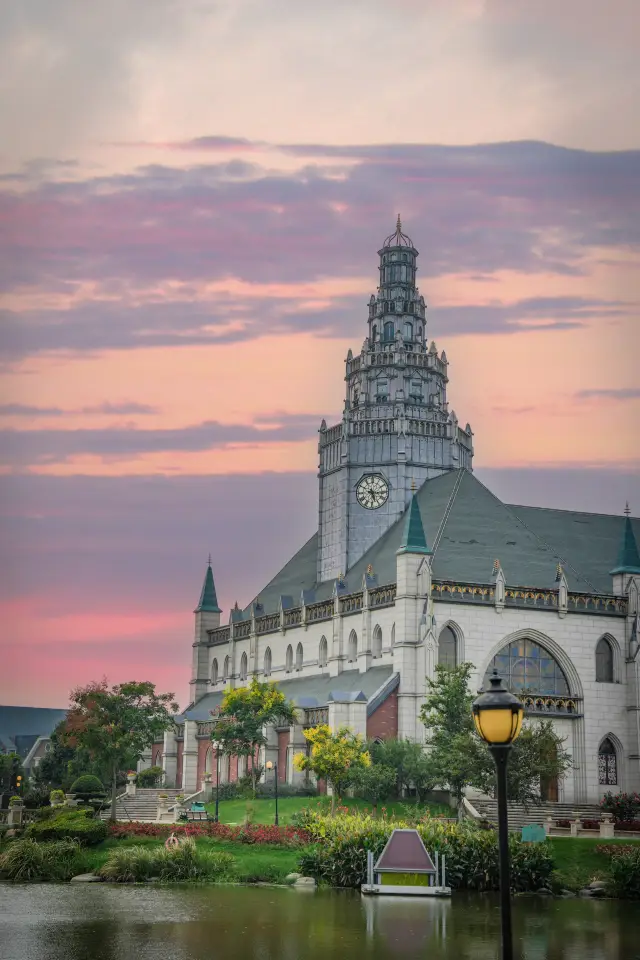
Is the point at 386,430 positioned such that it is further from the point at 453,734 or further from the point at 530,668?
the point at 453,734

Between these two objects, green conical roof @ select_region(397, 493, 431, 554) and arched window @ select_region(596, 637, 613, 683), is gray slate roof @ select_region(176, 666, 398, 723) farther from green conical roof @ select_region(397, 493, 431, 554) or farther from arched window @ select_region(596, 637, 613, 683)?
arched window @ select_region(596, 637, 613, 683)

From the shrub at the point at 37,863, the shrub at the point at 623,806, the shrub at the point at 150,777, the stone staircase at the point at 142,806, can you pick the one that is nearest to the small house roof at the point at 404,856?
the shrub at the point at 37,863

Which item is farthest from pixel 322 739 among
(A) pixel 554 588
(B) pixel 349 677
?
(A) pixel 554 588

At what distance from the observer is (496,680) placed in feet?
58.1

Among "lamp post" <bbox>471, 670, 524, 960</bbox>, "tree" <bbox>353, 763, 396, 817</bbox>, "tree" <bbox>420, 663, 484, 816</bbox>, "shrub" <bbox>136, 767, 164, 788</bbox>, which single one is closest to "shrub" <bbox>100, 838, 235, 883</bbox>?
"tree" <bbox>420, 663, 484, 816</bbox>

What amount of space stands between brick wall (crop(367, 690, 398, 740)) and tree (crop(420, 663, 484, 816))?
1921 mm

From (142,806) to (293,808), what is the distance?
13685 millimetres

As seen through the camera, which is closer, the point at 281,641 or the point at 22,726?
the point at 281,641

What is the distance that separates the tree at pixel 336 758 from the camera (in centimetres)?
6075

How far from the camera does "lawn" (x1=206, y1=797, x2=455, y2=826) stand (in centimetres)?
5997

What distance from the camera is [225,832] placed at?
49188 mm

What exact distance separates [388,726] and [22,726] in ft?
352

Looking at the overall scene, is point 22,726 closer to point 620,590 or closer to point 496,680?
point 620,590

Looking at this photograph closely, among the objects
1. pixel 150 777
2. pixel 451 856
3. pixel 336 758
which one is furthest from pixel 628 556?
pixel 451 856
